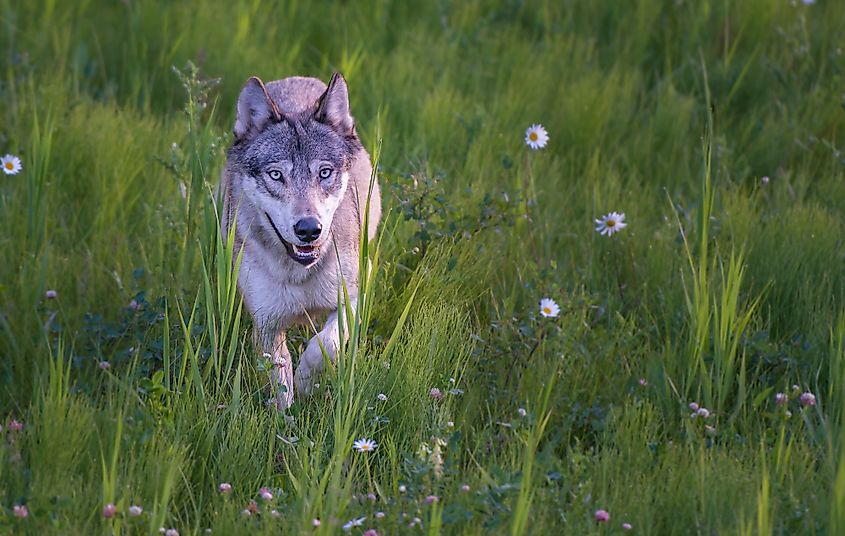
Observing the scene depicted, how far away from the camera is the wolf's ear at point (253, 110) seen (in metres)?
4.91

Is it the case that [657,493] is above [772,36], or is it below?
below

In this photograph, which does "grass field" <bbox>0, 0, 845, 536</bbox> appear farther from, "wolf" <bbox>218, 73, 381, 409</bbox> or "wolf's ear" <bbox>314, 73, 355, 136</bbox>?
"wolf's ear" <bbox>314, 73, 355, 136</bbox>

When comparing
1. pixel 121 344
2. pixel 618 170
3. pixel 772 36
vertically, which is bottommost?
pixel 121 344

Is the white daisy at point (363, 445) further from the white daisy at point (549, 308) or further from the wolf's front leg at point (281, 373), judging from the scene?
the white daisy at point (549, 308)

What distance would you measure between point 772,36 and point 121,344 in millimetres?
5109

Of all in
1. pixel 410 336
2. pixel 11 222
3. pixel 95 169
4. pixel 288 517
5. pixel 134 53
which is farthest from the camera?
pixel 134 53

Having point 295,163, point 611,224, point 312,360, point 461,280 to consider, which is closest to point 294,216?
point 295,163

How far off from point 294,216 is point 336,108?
77 centimetres

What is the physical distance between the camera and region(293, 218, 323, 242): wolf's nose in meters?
4.45

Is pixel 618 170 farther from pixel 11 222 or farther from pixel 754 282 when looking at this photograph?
pixel 11 222

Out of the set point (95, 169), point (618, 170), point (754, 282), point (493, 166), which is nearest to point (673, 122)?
point (618, 170)

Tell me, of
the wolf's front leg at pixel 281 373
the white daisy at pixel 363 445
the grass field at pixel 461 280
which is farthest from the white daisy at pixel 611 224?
the white daisy at pixel 363 445

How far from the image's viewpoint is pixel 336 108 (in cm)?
504

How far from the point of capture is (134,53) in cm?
725
